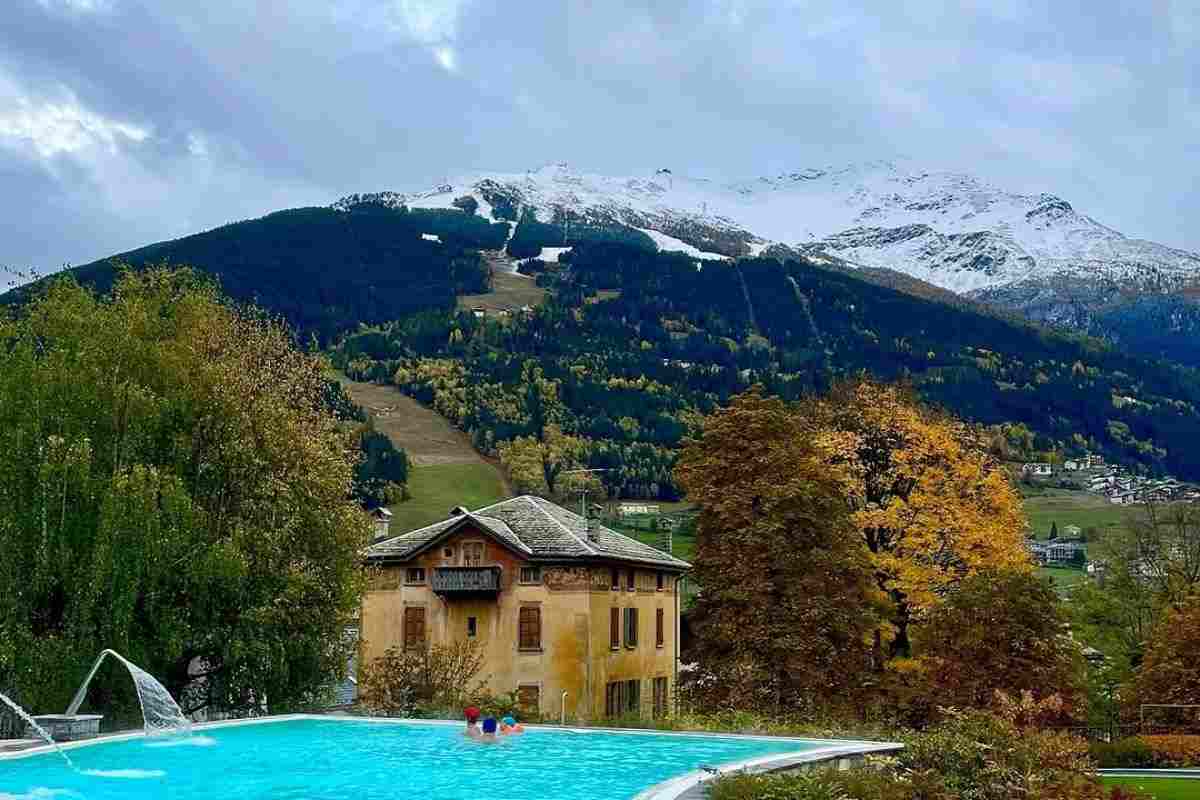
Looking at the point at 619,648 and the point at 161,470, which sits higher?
the point at 161,470

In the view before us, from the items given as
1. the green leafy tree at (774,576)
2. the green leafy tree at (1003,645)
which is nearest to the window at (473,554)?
the green leafy tree at (774,576)

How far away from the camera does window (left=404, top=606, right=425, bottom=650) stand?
150 ft

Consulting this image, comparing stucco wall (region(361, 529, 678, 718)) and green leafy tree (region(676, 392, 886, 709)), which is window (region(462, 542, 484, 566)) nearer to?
stucco wall (region(361, 529, 678, 718))

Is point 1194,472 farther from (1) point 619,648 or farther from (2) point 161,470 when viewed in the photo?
(2) point 161,470

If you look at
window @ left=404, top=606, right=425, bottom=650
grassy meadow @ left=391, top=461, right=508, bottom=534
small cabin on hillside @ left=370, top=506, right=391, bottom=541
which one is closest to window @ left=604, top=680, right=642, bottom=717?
window @ left=404, top=606, right=425, bottom=650

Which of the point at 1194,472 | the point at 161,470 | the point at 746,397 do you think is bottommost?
the point at 161,470

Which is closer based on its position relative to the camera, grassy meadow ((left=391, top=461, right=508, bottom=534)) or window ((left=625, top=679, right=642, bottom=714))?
window ((left=625, top=679, right=642, bottom=714))

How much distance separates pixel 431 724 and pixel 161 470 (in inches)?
328

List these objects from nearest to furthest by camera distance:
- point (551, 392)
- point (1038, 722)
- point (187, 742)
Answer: point (187, 742)
point (1038, 722)
point (551, 392)

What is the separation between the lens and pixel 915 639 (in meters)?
35.2

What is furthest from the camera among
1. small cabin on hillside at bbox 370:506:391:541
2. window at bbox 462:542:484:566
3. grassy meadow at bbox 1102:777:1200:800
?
window at bbox 462:542:484:566

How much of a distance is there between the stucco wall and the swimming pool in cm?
1629

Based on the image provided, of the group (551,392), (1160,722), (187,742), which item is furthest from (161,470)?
(551,392)

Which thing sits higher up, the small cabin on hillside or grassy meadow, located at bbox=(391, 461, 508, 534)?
grassy meadow, located at bbox=(391, 461, 508, 534)
